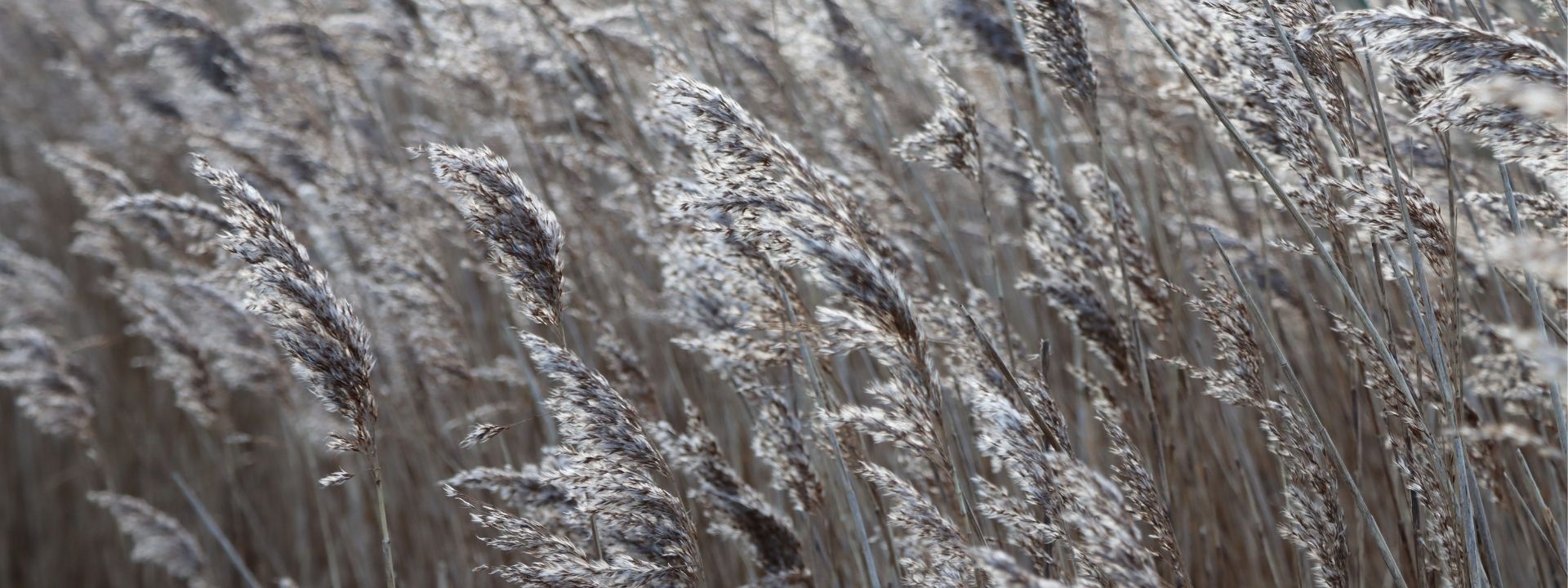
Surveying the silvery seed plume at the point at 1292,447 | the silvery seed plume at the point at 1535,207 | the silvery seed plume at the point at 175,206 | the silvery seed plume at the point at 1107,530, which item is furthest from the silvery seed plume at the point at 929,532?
the silvery seed plume at the point at 175,206

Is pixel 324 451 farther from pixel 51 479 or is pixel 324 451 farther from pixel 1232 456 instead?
pixel 1232 456

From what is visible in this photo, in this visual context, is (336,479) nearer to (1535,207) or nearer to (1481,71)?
(1481,71)

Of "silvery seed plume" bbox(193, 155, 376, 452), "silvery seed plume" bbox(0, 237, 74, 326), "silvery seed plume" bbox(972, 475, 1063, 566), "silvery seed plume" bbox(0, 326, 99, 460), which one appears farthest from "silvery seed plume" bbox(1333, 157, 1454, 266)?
"silvery seed plume" bbox(0, 237, 74, 326)

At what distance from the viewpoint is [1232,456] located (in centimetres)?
200

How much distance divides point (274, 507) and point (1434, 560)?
3.55m

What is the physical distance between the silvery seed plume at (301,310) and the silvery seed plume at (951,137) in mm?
870

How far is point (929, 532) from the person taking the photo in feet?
4.36

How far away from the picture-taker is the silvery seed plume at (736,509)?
165 cm

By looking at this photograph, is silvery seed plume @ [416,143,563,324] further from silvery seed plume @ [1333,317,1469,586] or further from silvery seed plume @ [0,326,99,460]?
silvery seed plume @ [0,326,99,460]

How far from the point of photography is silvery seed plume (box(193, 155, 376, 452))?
135 cm

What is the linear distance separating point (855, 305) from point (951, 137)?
46 cm

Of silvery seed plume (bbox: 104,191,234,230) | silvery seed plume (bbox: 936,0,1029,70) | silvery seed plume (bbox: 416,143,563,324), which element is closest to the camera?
silvery seed plume (bbox: 416,143,563,324)

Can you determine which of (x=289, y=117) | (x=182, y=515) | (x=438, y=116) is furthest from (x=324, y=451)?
(x=438, y=116)

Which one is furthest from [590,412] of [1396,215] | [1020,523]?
[1396,215]
